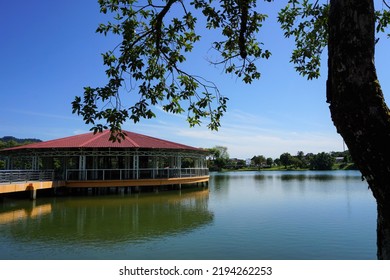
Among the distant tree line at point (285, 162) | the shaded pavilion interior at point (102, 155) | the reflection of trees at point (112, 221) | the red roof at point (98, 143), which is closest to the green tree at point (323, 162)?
the distant tree line at point (285, 162)

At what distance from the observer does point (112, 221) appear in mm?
12086

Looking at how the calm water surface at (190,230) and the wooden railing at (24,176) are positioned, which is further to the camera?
the wooden railing at (24,176)

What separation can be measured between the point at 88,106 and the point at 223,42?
2581 millimetres

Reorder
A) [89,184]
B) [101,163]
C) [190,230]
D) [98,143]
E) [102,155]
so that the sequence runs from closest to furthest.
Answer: [190,230], [89,184], [102,155], [98,143], [101,163]

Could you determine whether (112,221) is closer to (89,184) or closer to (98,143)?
(89,184)

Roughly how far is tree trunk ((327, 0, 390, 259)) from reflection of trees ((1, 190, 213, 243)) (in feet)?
25.4

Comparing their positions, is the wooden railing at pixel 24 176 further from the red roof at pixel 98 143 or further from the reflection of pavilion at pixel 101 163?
the red roof at pixel 98 143

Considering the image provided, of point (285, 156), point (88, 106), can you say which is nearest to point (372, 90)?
point (88, 106)

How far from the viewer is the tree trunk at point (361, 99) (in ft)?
7.06

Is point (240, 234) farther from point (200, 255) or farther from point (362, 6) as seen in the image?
point (362, 6)

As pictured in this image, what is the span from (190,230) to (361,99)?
28.6 ft

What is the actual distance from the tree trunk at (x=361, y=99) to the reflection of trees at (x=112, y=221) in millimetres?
7741

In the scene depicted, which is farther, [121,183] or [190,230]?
[121,183]

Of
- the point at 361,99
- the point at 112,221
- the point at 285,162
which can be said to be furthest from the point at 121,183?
the point at 285,162
